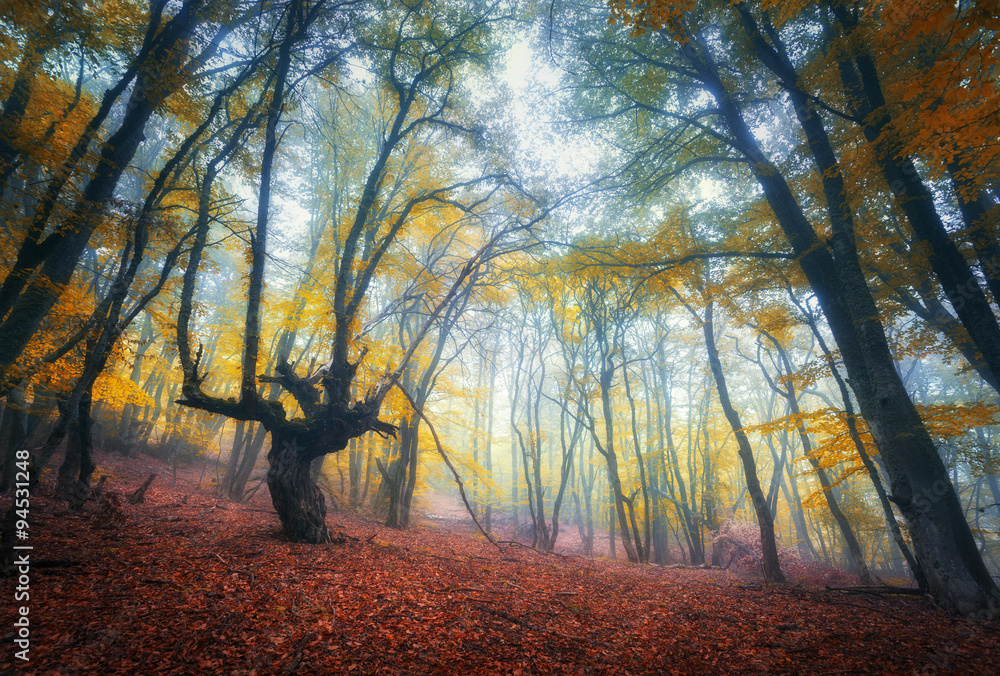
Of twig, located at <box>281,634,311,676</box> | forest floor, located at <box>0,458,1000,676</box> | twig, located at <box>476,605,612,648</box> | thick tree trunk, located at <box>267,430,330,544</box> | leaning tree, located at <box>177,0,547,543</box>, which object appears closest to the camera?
twig, located at <box>281,634,311,676</box>

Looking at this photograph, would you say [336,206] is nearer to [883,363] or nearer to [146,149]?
[146,149]

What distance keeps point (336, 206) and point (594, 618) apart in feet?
44.4

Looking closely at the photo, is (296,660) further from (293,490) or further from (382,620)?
(293,490)

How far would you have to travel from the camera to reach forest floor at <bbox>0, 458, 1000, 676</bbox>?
277 cm

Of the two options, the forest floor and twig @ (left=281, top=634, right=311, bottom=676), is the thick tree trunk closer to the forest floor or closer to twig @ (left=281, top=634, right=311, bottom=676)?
the forest floor

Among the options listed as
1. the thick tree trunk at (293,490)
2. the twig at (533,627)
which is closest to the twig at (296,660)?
the twig at (533,627)

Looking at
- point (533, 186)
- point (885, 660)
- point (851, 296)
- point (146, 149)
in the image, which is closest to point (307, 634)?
point (885, 660)

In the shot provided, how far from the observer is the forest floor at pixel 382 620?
109 inches

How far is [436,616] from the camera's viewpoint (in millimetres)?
3689

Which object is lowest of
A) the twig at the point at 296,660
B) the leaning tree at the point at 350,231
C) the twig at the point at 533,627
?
the twig at the point at 533,627

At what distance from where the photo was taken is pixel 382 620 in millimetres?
3480

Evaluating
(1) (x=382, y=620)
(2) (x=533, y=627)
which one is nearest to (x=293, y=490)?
(1) (x=382, y=620)

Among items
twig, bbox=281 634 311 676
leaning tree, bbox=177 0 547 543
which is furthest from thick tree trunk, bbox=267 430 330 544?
twig, bbox=281 634 311 676

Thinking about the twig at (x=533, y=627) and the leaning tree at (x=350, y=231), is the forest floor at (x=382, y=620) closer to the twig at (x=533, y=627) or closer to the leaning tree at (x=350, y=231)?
the twig at (x=533, y=627)
